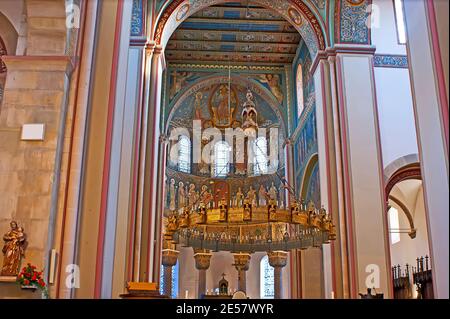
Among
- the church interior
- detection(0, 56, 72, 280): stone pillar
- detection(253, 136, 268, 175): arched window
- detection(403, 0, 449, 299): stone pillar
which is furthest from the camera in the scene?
detection(253, 136, 268, 175): arched window

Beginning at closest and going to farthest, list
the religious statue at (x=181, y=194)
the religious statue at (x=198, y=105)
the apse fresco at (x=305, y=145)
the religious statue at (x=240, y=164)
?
the apse fresco at (x=305, y=145), the religious statue at (x=181, y=194), the religious statue at (x=198, y=105), the religious statue at (x=240, y=164)

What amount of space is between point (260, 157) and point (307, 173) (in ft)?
13.2

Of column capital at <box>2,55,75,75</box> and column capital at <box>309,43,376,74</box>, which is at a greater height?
column capital at <box>309,43,376,74</box>

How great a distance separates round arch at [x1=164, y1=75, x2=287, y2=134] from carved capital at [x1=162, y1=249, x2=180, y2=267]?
3941mm

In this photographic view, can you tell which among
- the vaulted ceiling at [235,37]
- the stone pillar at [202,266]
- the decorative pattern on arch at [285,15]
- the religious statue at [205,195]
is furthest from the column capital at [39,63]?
the stone pillar at [202,266]

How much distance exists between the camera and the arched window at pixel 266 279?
20.4 metres

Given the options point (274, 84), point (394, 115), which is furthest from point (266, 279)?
point (394, 115)

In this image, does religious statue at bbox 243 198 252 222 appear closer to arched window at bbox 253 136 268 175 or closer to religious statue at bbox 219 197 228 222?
religious statue at bbox 219 197 228 222

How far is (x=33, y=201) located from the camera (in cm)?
639

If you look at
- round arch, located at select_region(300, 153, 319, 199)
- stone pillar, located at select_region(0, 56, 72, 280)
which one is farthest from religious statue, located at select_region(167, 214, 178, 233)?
round arch, located at select_region(300, 153, 319, 199)

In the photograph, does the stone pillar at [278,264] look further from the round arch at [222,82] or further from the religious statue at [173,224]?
the religious statue at [173,224]

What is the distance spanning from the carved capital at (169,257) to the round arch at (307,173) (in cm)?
474

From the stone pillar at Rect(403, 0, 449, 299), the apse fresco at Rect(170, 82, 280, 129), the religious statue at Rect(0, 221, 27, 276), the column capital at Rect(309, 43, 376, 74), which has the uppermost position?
the apse fresco at Rect(170, 82, 280, 129)

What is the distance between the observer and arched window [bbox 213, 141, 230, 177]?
1983cm
